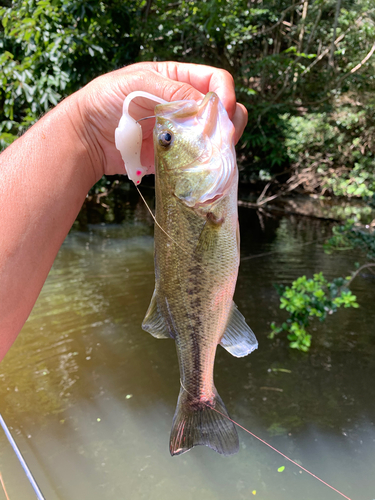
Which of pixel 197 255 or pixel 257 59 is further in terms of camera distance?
pixel 257 59

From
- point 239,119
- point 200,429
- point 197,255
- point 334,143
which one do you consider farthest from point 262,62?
point 200,429

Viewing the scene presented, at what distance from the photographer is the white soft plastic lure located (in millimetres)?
1186

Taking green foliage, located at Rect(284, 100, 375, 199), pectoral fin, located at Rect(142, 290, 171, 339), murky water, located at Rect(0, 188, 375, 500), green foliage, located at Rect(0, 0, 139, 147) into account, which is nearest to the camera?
pectoral fin, located at Rect(142, 290, 171, 339)

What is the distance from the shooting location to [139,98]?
142 centimetres

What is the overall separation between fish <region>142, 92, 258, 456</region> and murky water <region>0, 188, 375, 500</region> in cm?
168

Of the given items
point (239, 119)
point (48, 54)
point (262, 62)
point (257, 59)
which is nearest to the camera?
point (239, 119)

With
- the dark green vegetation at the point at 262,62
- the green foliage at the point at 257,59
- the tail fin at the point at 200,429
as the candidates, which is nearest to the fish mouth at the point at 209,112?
the tail fin at the point at 200,429

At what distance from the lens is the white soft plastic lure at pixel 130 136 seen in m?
1.19

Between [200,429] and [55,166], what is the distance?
3.57ft

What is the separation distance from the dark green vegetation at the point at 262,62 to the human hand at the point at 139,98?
137 inches

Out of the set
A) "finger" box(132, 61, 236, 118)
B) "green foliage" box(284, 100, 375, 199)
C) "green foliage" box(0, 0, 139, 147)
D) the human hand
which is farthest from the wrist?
"green foliage" box(284, 100, 375, 199)

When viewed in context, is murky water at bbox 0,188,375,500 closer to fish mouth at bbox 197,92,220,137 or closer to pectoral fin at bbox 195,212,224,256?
pectoral fin at bbox 195,212,224,256

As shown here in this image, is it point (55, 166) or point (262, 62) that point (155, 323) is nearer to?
point (55, 166)

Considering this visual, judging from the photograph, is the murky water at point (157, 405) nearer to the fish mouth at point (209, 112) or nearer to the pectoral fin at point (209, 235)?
the pectoral fin at point (209, 235)
